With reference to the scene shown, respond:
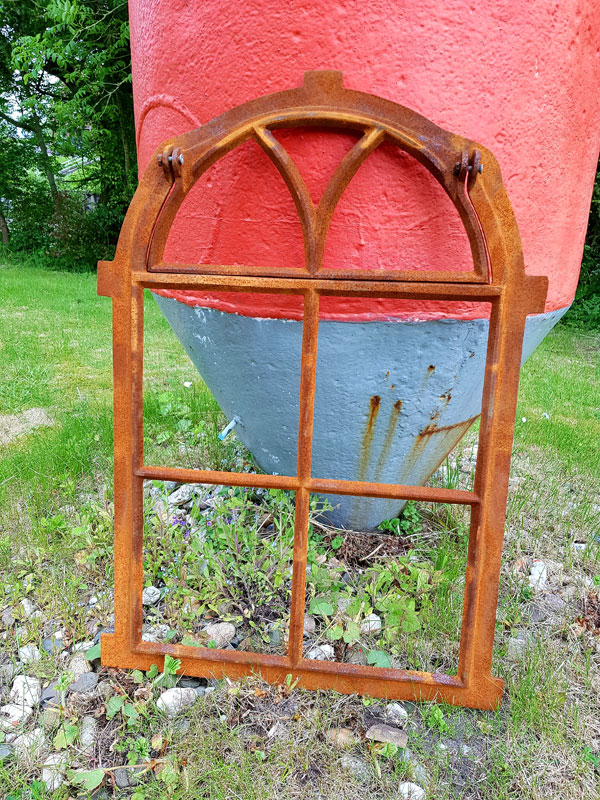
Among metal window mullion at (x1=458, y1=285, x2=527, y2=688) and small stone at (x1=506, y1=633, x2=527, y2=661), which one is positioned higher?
metal window mullion at (x1=458, y1=285, x2=527, y2=688)

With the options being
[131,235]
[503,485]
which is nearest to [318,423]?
[503,485]

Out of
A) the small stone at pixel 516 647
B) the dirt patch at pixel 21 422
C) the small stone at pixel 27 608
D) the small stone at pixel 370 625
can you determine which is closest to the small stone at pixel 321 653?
the small stone at pixel 370 625

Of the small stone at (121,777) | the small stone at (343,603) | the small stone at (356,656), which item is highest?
the small stone at (343,603)

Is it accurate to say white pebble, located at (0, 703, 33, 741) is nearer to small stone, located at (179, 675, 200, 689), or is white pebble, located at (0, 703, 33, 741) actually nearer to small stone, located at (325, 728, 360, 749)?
small stone, located at (179, 675, 200, 689)

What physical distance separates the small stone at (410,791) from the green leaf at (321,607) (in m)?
0.41

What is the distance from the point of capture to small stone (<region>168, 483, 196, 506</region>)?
2015mm

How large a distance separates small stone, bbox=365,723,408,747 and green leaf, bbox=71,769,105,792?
1.75 feet

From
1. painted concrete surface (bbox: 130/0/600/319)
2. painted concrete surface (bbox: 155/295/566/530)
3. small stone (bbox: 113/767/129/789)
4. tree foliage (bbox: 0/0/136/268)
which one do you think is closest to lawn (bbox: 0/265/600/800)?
small stone (bbox: 113/767/129/789)

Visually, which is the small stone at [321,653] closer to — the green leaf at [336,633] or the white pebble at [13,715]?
the green leaf at [336,633]

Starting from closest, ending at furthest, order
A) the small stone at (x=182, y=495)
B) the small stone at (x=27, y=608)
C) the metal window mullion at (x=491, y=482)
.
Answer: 1. the metal window mullion at (x=491, y=482)
2. the small stone at (x=27, y=608)
3. the small stone at (x=182, y=495)

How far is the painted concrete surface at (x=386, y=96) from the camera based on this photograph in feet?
3.74

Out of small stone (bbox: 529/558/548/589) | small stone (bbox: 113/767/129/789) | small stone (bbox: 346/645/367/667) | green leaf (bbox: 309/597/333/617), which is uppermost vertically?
green leaf (bbox: 309/597/333/617)

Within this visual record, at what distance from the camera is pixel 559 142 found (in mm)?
1305

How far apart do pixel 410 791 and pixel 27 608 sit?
1077 millimetres
